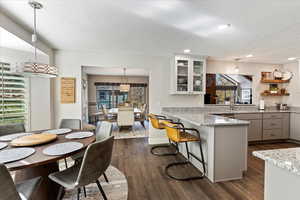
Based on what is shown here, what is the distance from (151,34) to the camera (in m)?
2.54

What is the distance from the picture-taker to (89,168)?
142cm

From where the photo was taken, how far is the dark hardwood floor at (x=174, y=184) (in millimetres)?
1882

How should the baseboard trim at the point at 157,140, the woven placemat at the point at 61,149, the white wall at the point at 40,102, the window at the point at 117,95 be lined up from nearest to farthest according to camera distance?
Answer: the woven placemat at the point at 61,149 < the white wall at the point at 40,102 < the baseboard trim at the point at 157,140 < the window at the point at 117,95

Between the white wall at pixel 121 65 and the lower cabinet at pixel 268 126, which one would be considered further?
the lower cabinet at pixel 268 126

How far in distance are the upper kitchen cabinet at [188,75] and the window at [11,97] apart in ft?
10.9

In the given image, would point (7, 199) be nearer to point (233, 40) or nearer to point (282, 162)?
point (282, 162)

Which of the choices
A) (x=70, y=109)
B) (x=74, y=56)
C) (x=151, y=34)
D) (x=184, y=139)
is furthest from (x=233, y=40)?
(x=70, y=109)

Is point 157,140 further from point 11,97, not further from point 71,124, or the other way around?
point 11,97

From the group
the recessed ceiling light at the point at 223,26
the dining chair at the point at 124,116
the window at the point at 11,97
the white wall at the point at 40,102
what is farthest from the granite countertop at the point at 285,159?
the dining chair at the point at 124,116

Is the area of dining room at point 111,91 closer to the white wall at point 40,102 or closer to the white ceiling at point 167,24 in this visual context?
the white wall at point 40,102

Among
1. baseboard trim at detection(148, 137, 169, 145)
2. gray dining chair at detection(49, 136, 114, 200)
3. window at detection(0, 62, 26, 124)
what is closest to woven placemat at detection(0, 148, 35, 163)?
gray dining chair at detection(49, 136, 114, 200)

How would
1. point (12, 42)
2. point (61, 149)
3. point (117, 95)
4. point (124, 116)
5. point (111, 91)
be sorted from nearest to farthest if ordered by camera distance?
point (61, 149) → point (12, 42) → point (124, 116) → point (111, 91) → point (117, 95)

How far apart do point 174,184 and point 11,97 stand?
3.38m

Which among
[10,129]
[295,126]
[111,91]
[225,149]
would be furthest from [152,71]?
[111,91]
